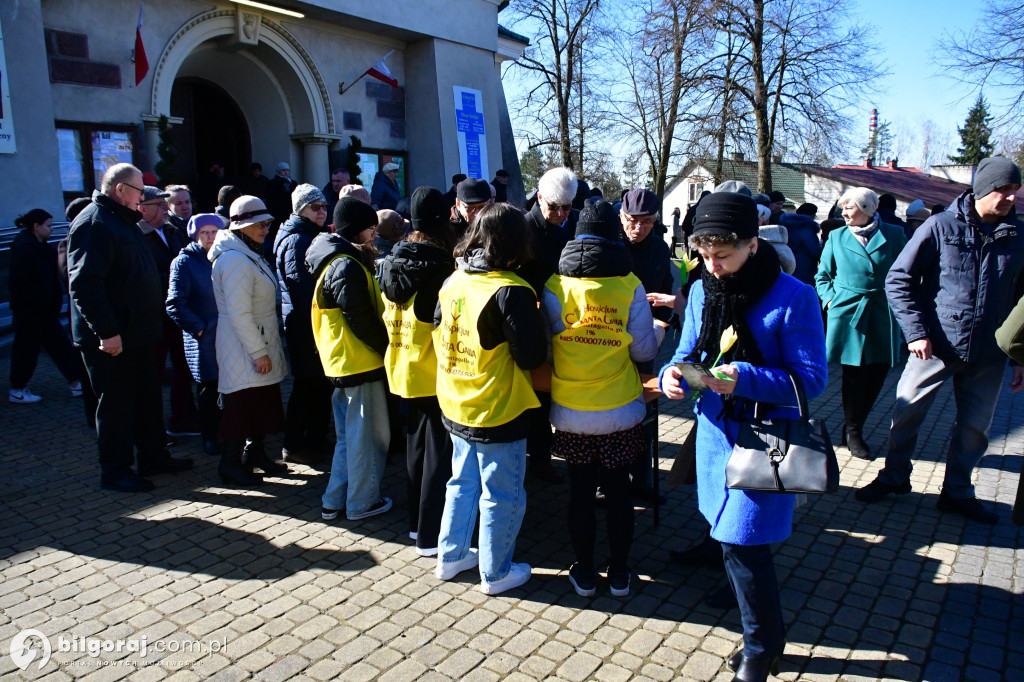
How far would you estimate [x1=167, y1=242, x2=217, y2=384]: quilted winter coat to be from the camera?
16.9 feet

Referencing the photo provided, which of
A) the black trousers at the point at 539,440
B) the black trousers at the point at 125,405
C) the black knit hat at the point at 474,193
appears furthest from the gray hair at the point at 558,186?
the black trousers at the point at 125,405

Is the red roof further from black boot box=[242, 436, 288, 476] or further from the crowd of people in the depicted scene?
black boot box=[242, 436, 288, 476]

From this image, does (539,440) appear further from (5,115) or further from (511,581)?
(5,115)

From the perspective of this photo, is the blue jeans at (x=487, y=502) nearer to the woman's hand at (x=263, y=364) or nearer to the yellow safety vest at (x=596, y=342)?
the yellow safety vest at (x=596, y=342)

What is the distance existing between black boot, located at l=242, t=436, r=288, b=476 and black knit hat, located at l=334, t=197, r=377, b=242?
1.58 meters

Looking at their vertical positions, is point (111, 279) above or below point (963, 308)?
above

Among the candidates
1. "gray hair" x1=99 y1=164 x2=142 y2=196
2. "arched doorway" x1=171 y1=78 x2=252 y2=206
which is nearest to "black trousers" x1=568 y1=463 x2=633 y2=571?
"gray hair" x1=99 y1=164 x2=142 y2=196

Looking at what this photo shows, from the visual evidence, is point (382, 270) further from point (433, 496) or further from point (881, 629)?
point (881, 629)

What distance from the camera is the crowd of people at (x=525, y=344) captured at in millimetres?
2684

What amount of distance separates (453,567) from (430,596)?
20 centimetres

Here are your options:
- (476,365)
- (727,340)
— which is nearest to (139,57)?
(476,365)

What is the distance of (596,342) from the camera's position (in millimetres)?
3283

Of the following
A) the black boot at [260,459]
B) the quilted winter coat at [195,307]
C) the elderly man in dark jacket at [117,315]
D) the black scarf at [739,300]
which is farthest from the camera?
the quilted winter coat at [195,307]

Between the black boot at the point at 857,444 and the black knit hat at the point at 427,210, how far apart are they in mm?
3574
